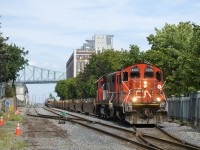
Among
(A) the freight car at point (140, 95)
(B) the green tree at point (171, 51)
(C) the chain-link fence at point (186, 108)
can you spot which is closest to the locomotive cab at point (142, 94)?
(A) the freight car at point (140, 95)

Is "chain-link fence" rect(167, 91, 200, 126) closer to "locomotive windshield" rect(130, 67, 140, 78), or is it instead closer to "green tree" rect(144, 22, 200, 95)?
"locomotive windshield" rect(130, 67, 140, 78)

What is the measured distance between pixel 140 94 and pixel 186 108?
5170 millimetres

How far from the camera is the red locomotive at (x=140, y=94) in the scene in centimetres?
2595

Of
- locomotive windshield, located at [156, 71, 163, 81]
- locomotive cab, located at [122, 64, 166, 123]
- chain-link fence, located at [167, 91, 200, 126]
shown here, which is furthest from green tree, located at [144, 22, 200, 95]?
locomotive cab, located at [122, 64, 166, 123]

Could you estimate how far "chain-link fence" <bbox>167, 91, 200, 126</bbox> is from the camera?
26733 millimetres

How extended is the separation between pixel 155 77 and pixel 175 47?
28.7m

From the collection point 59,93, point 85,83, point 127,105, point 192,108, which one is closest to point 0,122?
point 127,105

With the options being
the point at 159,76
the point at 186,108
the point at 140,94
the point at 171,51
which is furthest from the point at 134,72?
the point at 171,51

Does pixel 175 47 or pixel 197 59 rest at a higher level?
pixel 175 47

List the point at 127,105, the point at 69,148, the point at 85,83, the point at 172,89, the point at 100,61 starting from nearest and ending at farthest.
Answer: the point at 69,148 < the point at 127,105 < the point at 172,89 < the point at 100,61 < the point at 85,83

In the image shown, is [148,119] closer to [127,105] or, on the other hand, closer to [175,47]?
[127,105]

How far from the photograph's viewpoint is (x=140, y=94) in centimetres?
2648

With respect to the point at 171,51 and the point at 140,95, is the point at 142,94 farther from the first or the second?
the point at 171,51

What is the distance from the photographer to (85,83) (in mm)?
99375
